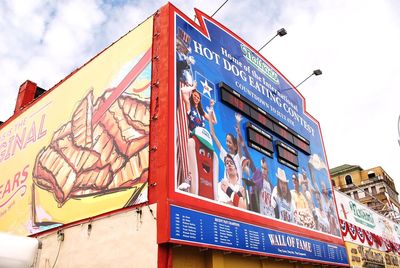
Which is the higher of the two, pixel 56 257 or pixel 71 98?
pixel 71 98

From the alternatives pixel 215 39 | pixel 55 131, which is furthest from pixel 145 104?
pixel 55 131

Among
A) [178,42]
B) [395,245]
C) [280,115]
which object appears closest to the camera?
[178,42]

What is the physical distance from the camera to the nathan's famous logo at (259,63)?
15541mm

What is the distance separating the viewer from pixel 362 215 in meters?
22.4

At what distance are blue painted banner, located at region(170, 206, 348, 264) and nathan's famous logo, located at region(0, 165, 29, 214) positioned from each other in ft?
27.7

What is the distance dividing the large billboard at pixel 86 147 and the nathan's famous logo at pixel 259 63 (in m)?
4.79

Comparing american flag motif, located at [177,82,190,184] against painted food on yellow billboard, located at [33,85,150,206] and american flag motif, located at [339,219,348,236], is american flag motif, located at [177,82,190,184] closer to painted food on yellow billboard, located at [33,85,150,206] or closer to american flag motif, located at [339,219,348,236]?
painted food on yellow billboard, located at [33,85,150,206]

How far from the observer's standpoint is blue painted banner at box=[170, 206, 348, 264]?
340 inches

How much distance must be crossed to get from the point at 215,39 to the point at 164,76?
12.7ft

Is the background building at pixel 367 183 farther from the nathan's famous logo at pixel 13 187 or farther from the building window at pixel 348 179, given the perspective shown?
the nathan's famous logo at pixel 13 187

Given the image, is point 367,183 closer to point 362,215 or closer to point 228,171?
point 362,215

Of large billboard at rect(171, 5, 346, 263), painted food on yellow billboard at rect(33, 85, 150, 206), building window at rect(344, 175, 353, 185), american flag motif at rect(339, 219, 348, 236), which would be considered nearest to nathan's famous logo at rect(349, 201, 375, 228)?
american flag motif at rect(339, 219, 348, 236)

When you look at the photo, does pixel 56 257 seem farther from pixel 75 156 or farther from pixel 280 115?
pixel 280 115

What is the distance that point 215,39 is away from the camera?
13.6m
